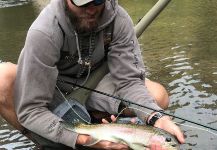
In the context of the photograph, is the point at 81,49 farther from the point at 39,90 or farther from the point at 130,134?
the point at 130,134

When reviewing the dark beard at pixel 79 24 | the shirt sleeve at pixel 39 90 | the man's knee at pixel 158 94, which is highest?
the dark beard at pixel 79 24

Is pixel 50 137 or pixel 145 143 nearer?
pixel 145 143

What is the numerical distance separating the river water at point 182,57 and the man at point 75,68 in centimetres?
50

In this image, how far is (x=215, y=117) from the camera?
448 cm

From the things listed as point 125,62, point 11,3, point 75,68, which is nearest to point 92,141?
point 75,68

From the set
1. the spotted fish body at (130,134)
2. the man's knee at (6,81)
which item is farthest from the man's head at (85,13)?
the spotted fish body at (130,134)

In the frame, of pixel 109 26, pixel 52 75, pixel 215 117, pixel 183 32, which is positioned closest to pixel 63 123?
pixel 52 75

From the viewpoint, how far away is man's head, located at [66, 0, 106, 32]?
3529mm

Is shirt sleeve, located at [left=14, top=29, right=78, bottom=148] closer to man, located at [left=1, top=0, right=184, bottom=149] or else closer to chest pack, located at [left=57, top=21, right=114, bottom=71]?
man, located at [left=1, top=0, right=184, bottom=149]

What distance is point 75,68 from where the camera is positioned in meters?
3.92

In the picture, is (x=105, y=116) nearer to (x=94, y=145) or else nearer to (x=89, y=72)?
(x=89, y=72)

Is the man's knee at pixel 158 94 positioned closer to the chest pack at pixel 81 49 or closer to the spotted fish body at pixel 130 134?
the chest pack at pixel 81 49

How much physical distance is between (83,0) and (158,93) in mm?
1133

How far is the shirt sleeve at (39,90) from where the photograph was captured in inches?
137
